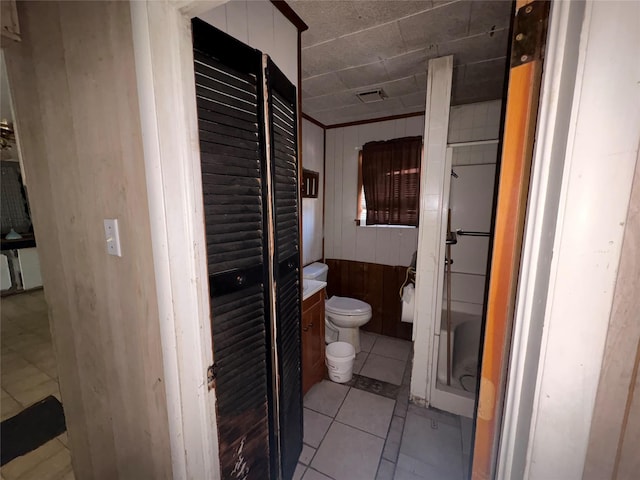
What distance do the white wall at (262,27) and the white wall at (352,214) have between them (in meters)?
1.52

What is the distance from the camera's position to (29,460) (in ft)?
5.01

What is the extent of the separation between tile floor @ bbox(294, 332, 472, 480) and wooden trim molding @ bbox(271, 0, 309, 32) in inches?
95.6

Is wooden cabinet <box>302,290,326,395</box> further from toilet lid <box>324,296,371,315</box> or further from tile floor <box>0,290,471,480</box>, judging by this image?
toilet lid <box>324,296,371,315</box>

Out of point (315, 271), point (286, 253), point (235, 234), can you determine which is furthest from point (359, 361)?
point (235, 234)

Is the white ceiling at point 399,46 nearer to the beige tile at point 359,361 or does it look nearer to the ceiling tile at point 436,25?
the ceiling tile at point 436,25

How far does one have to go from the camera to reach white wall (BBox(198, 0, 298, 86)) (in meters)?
1.02

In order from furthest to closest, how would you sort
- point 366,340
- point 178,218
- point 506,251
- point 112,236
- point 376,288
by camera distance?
point 376,288 → point 366,340 → point 112,236 → point 178,218 → point 506,251

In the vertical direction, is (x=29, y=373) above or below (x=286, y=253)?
below

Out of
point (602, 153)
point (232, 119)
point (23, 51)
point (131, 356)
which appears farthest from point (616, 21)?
point (23, 51)

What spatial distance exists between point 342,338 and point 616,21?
8.42 ft

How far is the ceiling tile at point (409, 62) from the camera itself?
1633 mm

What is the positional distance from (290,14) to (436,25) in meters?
0.76

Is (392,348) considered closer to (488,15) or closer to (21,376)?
(488,15)

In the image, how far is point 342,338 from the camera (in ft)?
8.52
